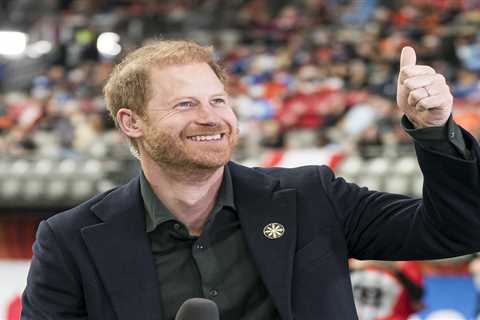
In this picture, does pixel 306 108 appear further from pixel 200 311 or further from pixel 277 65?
pixel 200 311

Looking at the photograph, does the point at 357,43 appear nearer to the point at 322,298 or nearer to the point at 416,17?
the point at 416,17

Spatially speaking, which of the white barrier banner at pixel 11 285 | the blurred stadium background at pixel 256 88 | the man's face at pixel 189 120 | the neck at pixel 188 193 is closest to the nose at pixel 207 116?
the man's face at pixel 189 120

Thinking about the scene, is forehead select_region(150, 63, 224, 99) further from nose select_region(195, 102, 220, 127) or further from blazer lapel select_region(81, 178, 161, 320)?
blazer lapel select_region(81, 178, 161, 320)

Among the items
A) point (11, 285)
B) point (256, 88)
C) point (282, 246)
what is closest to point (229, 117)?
point (282, 246)

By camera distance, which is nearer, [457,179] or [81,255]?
[457,179]

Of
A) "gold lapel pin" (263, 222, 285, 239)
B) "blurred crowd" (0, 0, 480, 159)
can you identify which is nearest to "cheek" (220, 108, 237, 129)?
"gold lapel pin" (263, 222, 285, 239)

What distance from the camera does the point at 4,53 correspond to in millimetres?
15844

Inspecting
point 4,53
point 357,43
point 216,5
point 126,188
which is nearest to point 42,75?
point 4,53

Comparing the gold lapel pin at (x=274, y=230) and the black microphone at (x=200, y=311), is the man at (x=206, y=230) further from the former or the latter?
the black microphone at (x=200, y=311)

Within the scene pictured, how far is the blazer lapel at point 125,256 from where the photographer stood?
2641 mm

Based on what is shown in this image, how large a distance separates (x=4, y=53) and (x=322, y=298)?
546 inches

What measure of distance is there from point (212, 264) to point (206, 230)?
10 cm

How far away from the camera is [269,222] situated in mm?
2736

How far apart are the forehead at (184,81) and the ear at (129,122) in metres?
0.12
